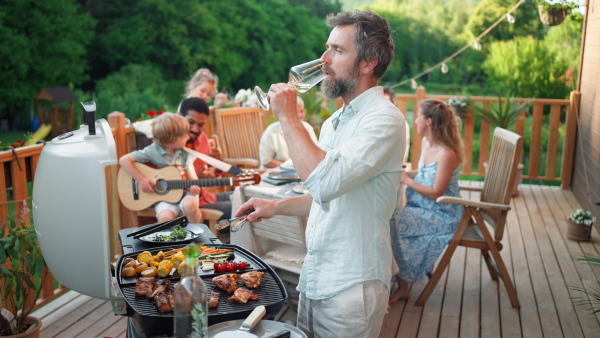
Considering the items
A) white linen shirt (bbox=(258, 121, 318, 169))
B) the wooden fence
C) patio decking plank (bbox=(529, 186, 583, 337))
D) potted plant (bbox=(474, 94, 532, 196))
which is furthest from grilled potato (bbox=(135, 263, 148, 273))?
potted plant (bbox=(474, 94, 532, 196))

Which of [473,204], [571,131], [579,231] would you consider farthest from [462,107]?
[473,204]

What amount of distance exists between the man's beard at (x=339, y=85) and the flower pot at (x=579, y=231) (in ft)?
12.5

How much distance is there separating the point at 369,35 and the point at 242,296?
2.80 ft

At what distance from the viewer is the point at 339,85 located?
1702 millimetres

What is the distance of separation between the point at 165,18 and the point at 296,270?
59.6 ft

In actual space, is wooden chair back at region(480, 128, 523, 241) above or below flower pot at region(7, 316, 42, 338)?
above

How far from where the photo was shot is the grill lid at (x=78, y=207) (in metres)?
1.62

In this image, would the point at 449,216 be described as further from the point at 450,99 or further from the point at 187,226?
the point at 450,99

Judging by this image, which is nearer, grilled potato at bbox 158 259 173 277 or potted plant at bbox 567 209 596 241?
grilled potato at bbox 158 259 173 277

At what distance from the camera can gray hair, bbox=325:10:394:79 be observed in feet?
5.41

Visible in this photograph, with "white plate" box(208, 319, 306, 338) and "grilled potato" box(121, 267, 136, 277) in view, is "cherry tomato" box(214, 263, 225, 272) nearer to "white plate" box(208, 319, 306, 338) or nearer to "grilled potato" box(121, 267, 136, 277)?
"grilled potato" box(121, 267, 136, 277)

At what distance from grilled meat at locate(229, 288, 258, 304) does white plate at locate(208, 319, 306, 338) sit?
121mm

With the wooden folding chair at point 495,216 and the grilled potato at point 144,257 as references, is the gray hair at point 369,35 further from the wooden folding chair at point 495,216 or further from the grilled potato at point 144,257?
the wooden folding chair at point 495,216

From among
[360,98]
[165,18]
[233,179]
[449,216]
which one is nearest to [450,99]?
[449,216]
